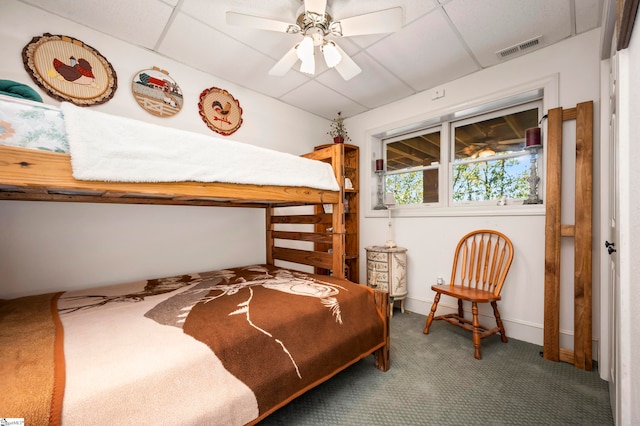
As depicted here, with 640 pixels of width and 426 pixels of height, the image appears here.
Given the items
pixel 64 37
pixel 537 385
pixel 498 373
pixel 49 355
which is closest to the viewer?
pixel 49 355

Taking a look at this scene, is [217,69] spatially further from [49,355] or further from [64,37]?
[49,355]

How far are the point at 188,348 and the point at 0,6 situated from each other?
2437mm

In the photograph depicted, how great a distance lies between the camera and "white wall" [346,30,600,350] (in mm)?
1946

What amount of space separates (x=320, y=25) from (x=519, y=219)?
2193 millimetres

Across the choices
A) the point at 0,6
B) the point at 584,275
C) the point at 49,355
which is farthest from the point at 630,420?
the point at 0,6

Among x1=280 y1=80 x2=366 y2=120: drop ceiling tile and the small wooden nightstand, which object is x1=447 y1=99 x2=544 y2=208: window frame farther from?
x1=280 y1=80 x2=366 y2=120: drop ceiling tile

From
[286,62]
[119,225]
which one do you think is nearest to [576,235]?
[286,62]

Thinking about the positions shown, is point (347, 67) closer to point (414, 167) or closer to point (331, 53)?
point (331, 53)

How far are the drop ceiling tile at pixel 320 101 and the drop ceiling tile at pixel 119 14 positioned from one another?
1.33 metres

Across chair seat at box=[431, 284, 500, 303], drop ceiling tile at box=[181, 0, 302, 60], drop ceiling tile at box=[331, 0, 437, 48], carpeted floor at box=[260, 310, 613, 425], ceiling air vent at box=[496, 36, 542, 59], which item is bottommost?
carpeted floor at box=[260, 310, 613, 425]

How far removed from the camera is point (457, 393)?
1.50 metres

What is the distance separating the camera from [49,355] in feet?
2.83

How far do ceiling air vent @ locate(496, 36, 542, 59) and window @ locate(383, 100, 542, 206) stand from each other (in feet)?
1.62

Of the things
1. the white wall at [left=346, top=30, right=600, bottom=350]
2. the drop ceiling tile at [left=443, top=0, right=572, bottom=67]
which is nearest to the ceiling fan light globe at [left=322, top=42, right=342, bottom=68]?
the drop ceiling tile at [left=443, top=0, right=572, bottom=67]
